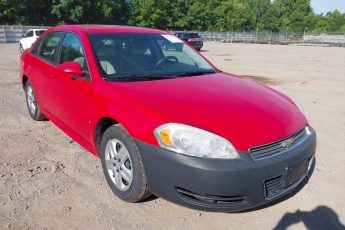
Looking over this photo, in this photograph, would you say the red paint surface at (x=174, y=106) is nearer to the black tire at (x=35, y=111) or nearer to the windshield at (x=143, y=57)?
the windshield at (x=143, y=57)

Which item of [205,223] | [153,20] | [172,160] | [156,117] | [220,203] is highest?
[153,20]

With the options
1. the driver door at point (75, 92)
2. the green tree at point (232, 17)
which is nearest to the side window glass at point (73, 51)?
the driver door at point (75, 92)

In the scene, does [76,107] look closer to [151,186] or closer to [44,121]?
[151,186]

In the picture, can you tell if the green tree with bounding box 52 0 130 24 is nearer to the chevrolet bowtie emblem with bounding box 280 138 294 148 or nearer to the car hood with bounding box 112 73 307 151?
the car hood with bounding box 112 73 307 151

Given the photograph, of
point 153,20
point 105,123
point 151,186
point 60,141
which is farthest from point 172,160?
point 153,20

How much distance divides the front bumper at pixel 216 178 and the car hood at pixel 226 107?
185mm

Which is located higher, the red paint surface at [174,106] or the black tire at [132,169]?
the red paint surface at [174,106]

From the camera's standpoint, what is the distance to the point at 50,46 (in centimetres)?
467

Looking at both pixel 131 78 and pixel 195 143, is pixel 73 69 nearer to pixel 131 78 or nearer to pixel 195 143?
pixel 131 78

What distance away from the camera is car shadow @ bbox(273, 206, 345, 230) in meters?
2.88

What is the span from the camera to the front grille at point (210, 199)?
2.63 m

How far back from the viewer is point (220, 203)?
2654 mm

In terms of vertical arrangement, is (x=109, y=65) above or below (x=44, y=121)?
above

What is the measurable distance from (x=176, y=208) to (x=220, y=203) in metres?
0.58
